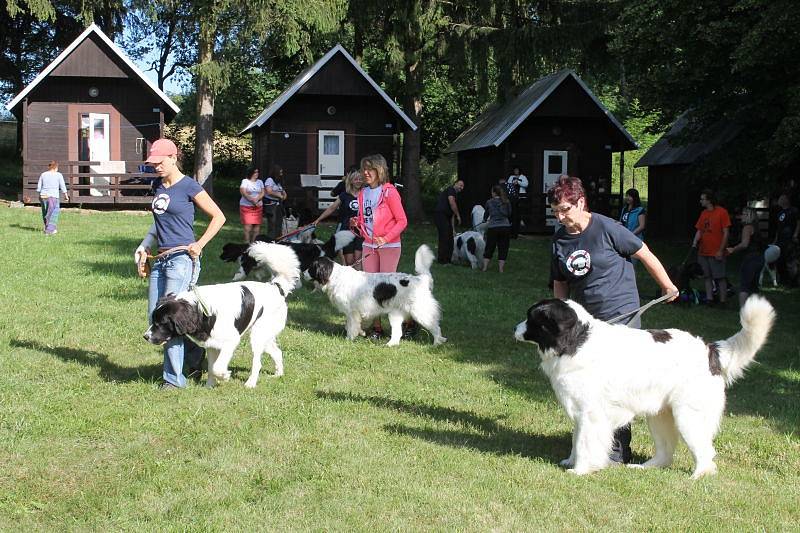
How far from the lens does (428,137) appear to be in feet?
132

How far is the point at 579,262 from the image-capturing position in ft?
18.1

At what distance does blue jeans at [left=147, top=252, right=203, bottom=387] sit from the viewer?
698 cm

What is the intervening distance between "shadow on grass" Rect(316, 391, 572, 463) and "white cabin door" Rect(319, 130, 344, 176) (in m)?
22.2

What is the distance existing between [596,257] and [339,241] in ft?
24.8

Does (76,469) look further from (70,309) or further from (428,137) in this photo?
(428,137)

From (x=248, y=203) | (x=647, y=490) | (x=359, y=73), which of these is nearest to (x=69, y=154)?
(x=359, y=73)

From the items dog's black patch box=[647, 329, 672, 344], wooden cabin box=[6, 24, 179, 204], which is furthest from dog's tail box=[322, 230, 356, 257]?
wooden cabin box=[6, 24, 179, 204]

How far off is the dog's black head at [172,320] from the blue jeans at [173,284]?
0.89 feet

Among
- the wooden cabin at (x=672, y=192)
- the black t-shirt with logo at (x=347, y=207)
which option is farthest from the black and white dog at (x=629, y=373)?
the wooden cabin at (x=672, y=192)

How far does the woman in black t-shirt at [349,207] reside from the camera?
1064 cm

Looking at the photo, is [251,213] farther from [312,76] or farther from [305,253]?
[312,76]

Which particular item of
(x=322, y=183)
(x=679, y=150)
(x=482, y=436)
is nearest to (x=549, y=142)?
(x=679, y=150)

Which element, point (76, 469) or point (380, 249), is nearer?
point (76, 469)

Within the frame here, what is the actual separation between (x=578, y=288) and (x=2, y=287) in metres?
9.43
